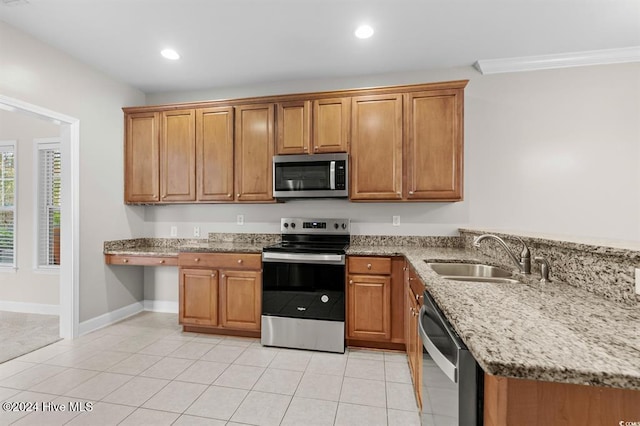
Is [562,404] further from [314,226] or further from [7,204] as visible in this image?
[7,204]

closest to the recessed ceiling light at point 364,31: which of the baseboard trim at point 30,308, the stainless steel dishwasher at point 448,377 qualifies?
the stainless steel dishwasher at point 448,377

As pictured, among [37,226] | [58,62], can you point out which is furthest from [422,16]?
[37,226]

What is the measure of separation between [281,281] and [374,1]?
245 centimetres

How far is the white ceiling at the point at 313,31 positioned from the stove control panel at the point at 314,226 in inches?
65.5

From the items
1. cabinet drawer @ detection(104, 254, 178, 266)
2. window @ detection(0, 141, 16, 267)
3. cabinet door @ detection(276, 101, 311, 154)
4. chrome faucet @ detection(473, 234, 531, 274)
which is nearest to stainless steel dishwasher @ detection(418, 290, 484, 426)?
chrome faucet @ detection(473, 234, 531, 274)

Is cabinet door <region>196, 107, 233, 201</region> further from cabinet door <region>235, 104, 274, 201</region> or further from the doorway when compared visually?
the doorway

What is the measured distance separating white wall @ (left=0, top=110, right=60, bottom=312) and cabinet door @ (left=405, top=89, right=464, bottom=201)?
14.4 feet

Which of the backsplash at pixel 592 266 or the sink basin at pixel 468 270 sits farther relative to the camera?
the sink basin at pixel 468 270

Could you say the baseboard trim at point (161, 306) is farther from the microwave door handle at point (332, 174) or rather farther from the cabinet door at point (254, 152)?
the microwave door handle at point (332, 174)

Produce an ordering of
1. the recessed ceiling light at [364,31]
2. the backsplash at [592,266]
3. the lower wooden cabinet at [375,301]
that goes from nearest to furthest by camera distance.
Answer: the backsplash at [592,266] → the recessed ceiling light at [364,31] → the lower wooden cabinet at [375,301]

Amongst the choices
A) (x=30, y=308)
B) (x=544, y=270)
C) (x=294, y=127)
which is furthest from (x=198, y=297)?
(x=544, y=270)

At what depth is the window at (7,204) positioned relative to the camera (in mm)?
3910

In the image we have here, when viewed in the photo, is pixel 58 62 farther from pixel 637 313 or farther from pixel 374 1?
pixel 637 313

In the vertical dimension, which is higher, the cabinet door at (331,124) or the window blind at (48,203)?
the cabinet door at (331,124)
